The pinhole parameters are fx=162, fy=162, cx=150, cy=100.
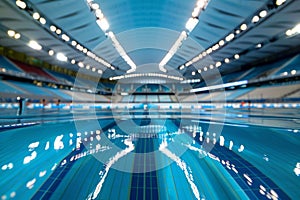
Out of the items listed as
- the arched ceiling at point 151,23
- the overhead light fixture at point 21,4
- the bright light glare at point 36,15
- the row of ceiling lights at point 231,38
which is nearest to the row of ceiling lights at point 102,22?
the arched ceiling at point 151,23

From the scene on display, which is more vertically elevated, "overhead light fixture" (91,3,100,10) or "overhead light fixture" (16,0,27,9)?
"overhead light fixture" (91,3,100,10)

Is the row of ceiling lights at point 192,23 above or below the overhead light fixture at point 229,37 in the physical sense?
above

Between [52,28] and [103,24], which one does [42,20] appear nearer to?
[52,28]

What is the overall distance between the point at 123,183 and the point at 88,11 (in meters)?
11.4

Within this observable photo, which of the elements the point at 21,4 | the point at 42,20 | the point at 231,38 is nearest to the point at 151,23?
the point at 231,38

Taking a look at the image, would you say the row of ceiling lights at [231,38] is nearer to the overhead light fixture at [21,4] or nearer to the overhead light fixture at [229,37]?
the overhead light fixture at [229,37]

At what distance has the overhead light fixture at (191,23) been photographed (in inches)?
460

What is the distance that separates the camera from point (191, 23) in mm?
12156

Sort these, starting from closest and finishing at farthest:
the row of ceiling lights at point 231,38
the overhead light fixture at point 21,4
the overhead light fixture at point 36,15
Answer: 1. the overhead light fixture at point 21,4
2. the overhead light fixture at point 36,15
3. the row of ceiling lights at point 231,38

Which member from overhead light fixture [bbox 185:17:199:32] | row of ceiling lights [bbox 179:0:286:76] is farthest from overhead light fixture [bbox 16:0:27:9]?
row of ceiling lights [bbox 179:0:286:76]

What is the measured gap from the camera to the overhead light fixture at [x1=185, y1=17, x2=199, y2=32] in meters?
11.7

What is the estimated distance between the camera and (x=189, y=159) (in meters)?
2.92

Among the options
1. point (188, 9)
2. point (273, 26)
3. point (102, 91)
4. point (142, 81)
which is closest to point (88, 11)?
point (188, 9)

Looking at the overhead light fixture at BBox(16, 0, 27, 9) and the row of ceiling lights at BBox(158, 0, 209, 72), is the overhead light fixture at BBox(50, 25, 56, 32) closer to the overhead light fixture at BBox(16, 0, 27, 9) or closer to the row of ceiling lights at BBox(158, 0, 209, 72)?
the overhead light fixture at BBox(16, 0, 27, 9)
